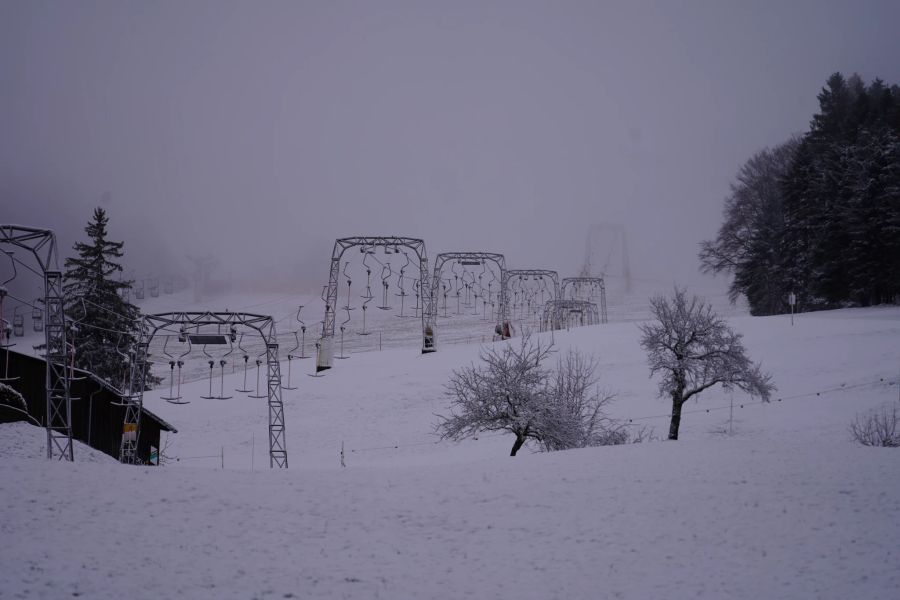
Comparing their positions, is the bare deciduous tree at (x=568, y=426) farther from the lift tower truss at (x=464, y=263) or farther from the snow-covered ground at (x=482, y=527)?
the lift tower truss at (x=464, y=263)

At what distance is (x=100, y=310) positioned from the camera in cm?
3662

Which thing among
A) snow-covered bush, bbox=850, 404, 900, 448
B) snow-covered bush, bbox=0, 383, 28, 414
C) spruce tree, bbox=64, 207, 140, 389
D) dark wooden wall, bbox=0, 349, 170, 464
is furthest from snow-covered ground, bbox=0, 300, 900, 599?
spruce tree, bbox=64, 207, 140, 389

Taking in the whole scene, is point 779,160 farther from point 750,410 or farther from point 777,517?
point 777,517

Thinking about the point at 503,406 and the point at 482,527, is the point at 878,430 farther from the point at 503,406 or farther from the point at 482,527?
the point at 482,527

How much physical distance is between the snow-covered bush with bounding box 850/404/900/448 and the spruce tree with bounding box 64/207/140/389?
3434 cm

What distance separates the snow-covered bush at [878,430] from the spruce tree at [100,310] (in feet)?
113

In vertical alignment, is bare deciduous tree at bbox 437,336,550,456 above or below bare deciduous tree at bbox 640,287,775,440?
below

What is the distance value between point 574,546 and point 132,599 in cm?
650

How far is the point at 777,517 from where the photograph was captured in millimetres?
11336

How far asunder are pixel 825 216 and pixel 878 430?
111ft

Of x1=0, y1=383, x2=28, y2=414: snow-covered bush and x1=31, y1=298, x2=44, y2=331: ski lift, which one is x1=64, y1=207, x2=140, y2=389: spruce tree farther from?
x1=0, y1=383, x2=28, y2=414: snow-covered bush

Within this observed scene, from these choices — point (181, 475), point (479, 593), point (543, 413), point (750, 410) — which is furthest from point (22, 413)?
point (750, 410)

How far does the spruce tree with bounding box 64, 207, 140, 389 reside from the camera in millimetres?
35906

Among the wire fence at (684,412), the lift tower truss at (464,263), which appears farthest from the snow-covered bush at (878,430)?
the lift tower truss at (464,263)
